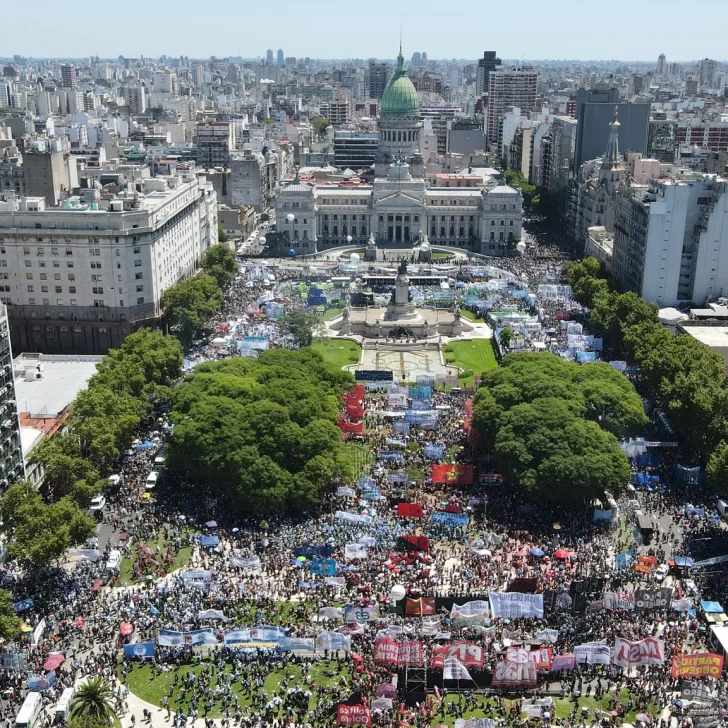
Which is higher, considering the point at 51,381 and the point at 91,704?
the point at 51,381

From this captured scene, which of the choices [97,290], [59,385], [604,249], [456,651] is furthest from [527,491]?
[604,249]

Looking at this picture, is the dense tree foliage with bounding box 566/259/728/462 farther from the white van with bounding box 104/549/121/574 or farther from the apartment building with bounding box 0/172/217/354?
the apartment building with bounding box 0/172/217/354

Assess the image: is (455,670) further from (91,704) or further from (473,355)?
(473,355)

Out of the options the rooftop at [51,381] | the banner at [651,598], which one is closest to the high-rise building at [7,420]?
the rooftop at [51,381]

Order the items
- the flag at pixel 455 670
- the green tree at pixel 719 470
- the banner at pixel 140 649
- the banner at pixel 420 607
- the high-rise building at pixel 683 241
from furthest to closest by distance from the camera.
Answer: the high-rise building at pixel 683 241
the green tree at pixel 719 470
the banner at pixel 420 607
the banner at pixel 140 649
the flag at pixel 455 670

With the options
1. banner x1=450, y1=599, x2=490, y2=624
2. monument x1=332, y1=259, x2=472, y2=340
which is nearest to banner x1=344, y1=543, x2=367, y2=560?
banner x1=450, y1=599, x2=490, y2=624

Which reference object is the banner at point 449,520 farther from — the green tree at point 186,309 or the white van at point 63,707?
the green tree at point 186,309

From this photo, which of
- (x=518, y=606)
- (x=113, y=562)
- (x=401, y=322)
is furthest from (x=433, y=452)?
(x=401, y=322)
